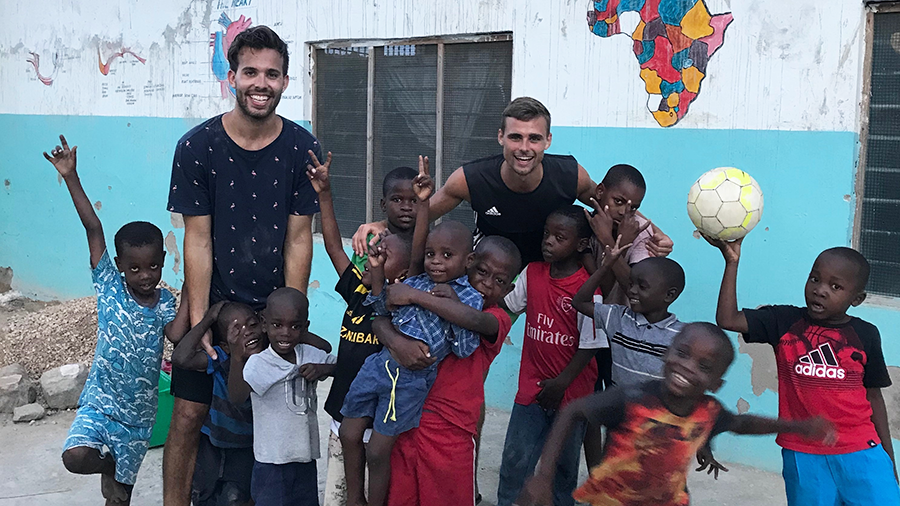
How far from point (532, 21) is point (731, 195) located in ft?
6.90

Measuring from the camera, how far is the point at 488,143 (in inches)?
202

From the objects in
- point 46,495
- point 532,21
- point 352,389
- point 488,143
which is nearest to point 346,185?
point 488,143

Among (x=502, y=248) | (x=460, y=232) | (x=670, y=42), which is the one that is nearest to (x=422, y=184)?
(x=460, y=232)

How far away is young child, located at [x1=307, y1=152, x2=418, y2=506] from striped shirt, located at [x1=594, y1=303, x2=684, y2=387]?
2.49 feet

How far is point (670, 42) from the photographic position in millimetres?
4297

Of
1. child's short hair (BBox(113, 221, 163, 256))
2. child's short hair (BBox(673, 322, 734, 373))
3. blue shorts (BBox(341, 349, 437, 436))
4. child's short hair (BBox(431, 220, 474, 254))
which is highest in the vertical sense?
child's short hair (BBox(431, 220, 474, 254))

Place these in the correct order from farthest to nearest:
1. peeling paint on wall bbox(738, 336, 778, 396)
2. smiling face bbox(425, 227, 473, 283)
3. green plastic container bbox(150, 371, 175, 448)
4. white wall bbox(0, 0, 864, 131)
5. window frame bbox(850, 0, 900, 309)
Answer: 1. green plastic container bbox(150, 371, 175, 448)
2. peeling paint on wall bbox(738, 336, 778, 396)
3. white wall bbox(0, 0, 864, 131)
4. window frame bbox(850, 0, 900, 309)
5. smiling face bbox(425, 227, 473, 283)

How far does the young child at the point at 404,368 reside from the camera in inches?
116

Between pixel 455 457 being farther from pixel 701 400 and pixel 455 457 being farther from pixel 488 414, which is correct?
pixel 488 414

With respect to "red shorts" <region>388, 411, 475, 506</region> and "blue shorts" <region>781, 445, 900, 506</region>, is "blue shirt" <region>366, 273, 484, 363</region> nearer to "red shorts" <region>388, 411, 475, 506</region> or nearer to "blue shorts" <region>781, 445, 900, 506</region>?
"red shorts" <region>388, 411, 475, 506</region>

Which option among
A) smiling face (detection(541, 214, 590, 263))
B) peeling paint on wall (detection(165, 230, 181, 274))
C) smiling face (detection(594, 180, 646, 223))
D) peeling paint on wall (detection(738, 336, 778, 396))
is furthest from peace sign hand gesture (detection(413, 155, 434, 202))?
peeling paint on wall (detection(165, 230, 181, 274))

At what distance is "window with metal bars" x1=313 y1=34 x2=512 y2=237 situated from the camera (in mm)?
5133

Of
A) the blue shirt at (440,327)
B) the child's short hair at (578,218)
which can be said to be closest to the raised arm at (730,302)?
the child's short hair at (578,218)

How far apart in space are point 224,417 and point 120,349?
1.56ft
